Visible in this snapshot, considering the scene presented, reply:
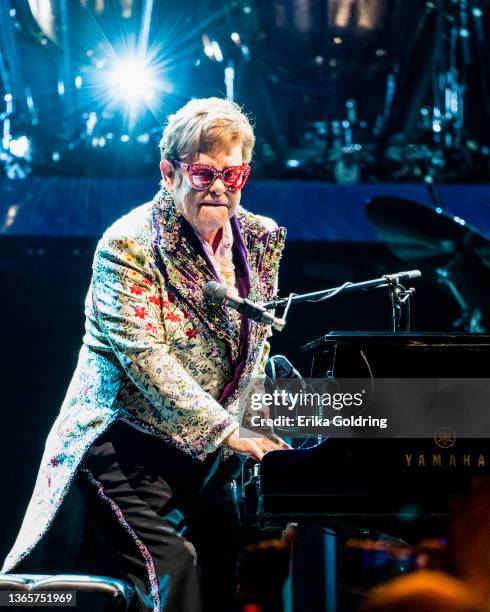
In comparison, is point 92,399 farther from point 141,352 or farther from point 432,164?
point 432,164

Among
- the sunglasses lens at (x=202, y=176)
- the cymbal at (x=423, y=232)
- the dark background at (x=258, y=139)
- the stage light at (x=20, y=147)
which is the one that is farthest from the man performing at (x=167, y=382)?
the stage light at (x=20, y=147)

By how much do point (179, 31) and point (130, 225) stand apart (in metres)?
3.10

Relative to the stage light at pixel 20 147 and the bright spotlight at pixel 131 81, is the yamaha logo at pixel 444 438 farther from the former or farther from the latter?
the stage light at pixel 20 147

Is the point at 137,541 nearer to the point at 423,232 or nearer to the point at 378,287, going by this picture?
the point at 378,287

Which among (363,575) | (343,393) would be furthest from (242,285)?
(363,575)

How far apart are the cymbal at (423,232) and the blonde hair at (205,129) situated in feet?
5.84

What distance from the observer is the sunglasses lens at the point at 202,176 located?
297 centimetres

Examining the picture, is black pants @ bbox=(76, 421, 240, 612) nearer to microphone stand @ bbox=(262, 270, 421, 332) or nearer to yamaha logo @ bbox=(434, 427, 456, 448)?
microphone stand @ bbox=(262, 270, 421, 332)

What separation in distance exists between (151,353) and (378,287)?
815 millimetres

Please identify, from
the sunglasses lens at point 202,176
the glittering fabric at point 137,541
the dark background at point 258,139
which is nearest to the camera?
the glittering fabric at point 137,541

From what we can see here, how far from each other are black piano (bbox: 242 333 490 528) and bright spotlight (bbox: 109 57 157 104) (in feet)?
11.4

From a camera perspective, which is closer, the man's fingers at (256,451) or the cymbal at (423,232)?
the man's fingers at (256,451)

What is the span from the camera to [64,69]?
5.69 meters

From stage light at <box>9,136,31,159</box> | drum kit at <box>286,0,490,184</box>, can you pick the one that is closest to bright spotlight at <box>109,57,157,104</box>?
stage light at <box>9,136,31,159</box>
